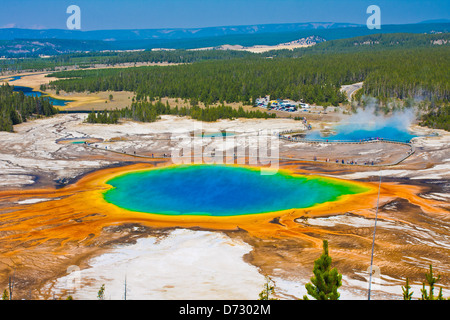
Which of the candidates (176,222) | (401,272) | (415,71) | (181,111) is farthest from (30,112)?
(415,71)

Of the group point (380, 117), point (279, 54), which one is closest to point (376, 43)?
point (279, 54)

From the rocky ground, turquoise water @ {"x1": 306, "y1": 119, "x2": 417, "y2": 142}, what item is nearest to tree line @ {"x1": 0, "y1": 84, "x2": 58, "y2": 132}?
the rocky ground

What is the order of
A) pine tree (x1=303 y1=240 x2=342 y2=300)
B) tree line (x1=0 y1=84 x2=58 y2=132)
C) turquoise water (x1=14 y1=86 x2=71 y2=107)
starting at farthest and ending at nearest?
turquoise water (x1=14 y1=86 x2=71 y2=107), tree line (x1=0 y1=84 x2=58 y2=132), pine tree (x1=303 y1=240 x2=342 y2=300)

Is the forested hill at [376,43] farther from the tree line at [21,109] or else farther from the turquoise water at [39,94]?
the tree line at [21,109]

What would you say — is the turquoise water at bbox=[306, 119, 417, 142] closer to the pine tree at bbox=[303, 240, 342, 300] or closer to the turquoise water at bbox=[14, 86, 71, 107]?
the pine tree at bbox=[303, 240, 342, 300]

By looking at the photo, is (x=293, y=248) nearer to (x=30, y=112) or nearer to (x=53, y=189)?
(x=53, y=189)

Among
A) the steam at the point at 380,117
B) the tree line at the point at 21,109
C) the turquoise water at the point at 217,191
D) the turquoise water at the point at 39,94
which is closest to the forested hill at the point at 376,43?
the turquoise water at the point at 39,94

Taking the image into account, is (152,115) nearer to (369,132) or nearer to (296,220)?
(369,132)

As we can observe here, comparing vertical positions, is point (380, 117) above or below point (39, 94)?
below

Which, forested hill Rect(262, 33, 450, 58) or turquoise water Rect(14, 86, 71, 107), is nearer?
turquoise water Rect(14, 86, 71, 107)
